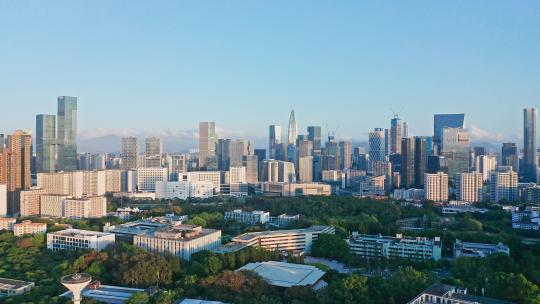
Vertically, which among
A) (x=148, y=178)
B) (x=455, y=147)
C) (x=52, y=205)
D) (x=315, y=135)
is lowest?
(x=52, y=205)

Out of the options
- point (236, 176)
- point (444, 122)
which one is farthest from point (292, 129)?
point (236, 176)

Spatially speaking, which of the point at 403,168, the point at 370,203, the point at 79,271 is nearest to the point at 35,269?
the point at 79,271

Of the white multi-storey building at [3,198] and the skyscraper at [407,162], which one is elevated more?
the skyscraper at [407,162]

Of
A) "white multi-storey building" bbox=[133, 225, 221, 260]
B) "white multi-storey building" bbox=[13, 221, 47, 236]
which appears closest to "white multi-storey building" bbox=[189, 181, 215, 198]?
"white multi-storey building" bbox=[13, 221, 47, 236]

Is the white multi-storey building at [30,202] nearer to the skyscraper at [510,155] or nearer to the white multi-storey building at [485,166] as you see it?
the white multi-storey building at [485,166]

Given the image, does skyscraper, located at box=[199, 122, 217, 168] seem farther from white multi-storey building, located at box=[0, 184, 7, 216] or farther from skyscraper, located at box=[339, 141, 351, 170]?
white multi-storey building, located at box=[0, 184, 7, 216]

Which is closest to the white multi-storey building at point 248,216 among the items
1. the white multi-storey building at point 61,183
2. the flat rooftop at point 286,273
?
the flat rooftop at point 286,273

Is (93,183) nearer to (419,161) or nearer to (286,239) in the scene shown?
(286,239)
